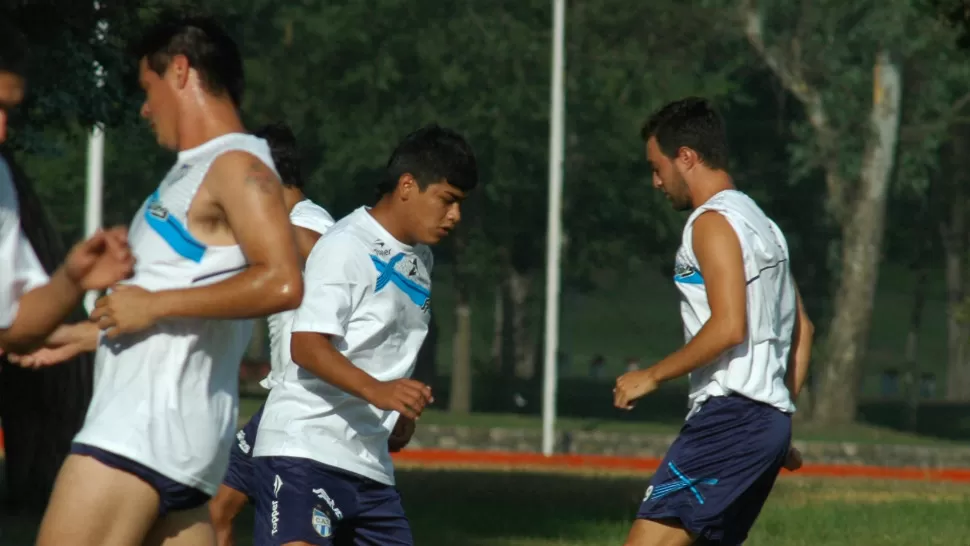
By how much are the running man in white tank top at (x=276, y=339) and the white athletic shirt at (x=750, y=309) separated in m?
1.47

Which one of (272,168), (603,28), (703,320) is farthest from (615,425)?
(272,168)

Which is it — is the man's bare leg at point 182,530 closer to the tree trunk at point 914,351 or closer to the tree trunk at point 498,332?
the tree trunk at point 498,332

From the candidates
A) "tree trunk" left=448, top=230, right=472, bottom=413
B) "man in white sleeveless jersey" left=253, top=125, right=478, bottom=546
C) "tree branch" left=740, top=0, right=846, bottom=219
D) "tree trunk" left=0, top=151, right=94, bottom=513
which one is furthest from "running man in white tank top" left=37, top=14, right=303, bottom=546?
"tree branch" left=740, top=0, right=846, bottom=219

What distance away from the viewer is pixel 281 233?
430cm

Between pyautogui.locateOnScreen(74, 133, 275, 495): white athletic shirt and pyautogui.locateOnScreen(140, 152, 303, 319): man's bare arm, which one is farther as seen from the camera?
pyautogui.locateOnScreen(74, 133, 275, 495): white athletic shirt

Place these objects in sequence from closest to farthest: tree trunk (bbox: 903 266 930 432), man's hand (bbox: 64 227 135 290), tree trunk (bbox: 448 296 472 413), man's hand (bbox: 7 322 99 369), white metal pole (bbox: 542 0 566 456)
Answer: man's hand (bbox: 64 227 135 290) < man's hand (bbox: 7 322 99 369) < white metal pole (bbox: 542 0 566 456) < tree trunk (bbox: 448 296 472 413) < tree trunk (bbox: 903 266 930 432)

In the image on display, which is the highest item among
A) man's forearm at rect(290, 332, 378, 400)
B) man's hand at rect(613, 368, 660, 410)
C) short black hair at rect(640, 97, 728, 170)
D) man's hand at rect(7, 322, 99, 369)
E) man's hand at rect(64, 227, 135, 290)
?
short black hair at rect(640, 97, 728, 170)

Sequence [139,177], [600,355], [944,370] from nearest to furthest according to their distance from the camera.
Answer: [139,177] < [600,355] < [944,370]

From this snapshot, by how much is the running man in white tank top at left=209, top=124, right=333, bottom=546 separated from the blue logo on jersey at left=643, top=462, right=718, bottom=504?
143 cm

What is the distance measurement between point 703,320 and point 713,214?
0.39 metres

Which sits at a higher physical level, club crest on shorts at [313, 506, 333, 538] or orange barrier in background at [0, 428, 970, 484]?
club crest on shorts at [313, 506, 333, 538]

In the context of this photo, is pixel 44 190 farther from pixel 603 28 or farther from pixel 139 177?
pixel 603 28

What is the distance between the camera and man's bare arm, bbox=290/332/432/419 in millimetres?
5520

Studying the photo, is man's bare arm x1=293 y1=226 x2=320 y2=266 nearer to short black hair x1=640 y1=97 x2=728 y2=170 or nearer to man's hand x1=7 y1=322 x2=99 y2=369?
short black hair x1=640 y1=97 x2=728 y2=170
